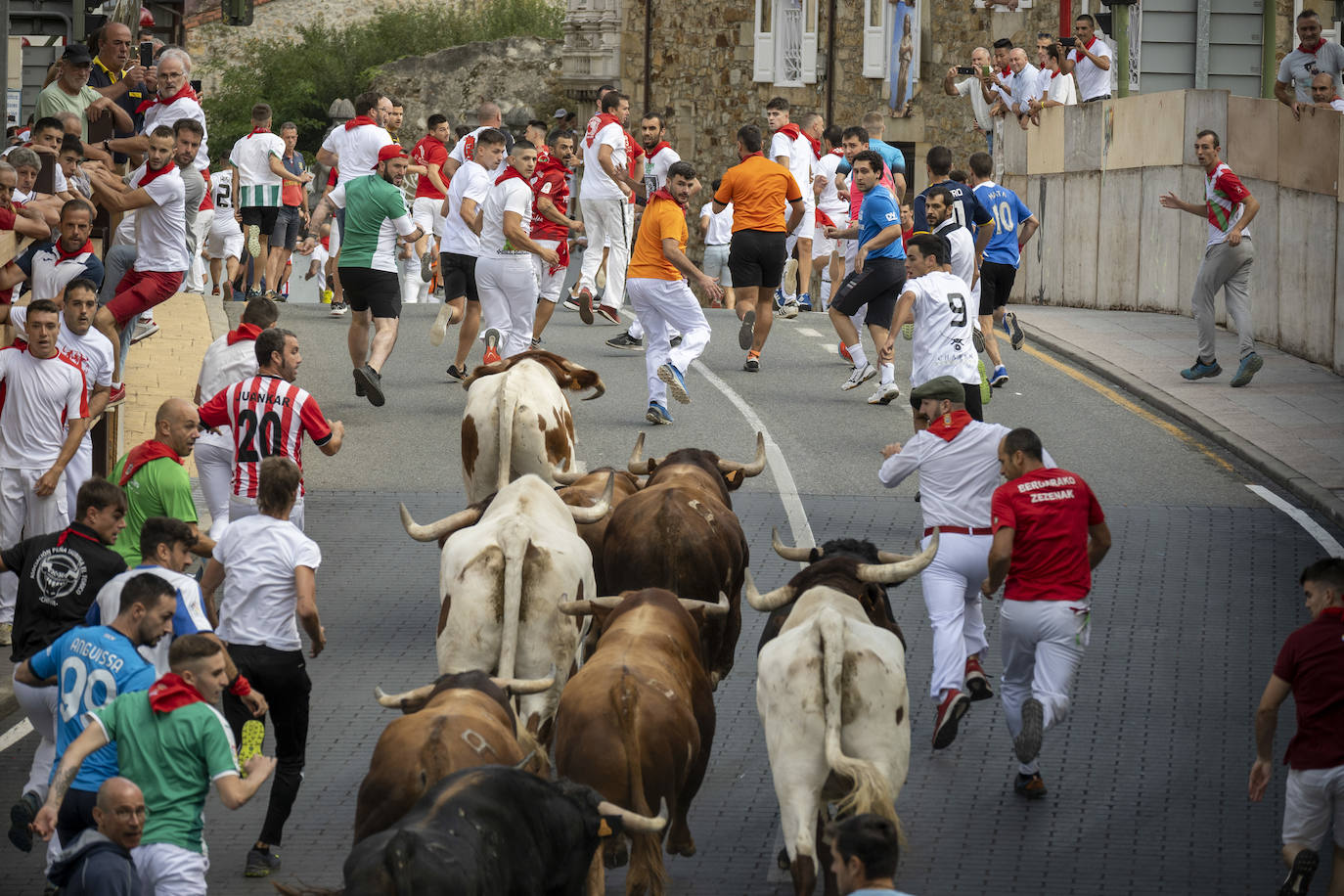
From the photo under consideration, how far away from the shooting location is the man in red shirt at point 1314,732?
7699mm

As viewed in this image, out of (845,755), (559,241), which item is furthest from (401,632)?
(559,241)

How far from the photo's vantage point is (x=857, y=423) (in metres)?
16.8

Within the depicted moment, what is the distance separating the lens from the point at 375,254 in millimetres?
16625

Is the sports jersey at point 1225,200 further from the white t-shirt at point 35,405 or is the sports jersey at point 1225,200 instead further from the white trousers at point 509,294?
the white t-shirt at point 35,405

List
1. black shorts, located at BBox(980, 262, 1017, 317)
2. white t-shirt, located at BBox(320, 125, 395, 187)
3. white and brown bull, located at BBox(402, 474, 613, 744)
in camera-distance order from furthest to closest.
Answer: white t-shirt, located at BBox(320, 125, 395, 187)
black shorts, located at BBox(980, 262, 1017, 317)
white and brown bull, located at BBox(402, 474, 613, 744)

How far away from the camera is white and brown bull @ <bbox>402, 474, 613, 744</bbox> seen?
8.66m

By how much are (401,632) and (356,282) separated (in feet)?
18.6

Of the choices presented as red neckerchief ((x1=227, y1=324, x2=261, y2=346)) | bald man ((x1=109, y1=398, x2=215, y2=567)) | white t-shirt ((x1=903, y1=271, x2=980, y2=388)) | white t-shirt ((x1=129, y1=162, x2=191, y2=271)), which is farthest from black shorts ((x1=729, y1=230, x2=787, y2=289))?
bald man ((x1=109, y1=398, x2=215, y2=567))

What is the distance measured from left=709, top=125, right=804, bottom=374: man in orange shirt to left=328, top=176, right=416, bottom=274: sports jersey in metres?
3.49

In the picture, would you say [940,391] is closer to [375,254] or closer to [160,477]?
[160,477]

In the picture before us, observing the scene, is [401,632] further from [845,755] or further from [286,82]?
[286,82]

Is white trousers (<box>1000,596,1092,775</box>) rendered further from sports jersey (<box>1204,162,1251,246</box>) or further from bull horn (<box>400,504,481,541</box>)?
sports jersey (<box>1204,162,1251,246</box>)

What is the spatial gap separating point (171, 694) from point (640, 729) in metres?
1.86

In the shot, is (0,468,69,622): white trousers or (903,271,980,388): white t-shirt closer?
(0,468,69,622): white trousers
